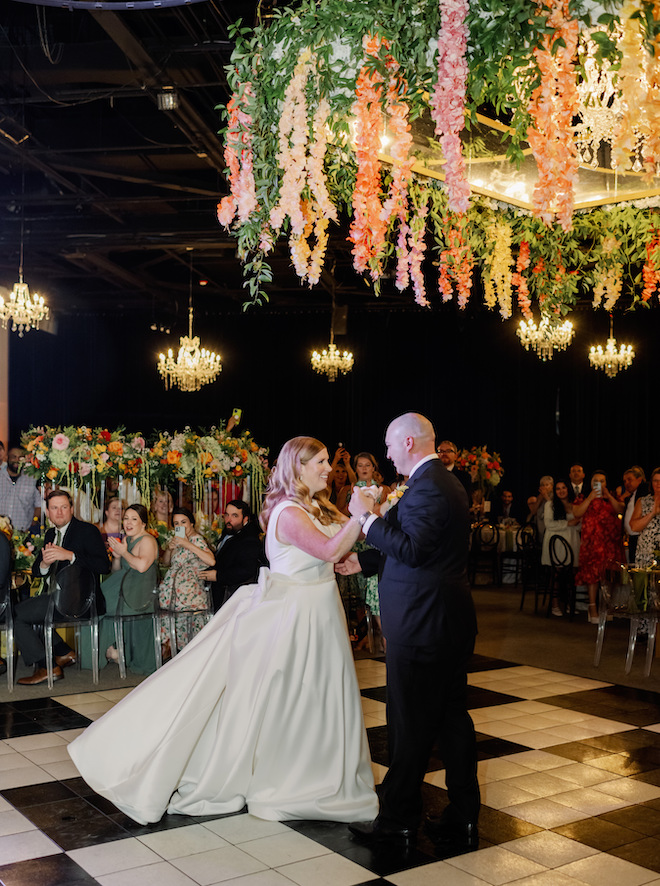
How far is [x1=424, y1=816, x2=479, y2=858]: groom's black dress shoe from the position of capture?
11.5 ft

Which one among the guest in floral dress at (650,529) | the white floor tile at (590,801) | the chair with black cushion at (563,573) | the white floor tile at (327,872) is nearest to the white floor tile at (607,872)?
the white floor tile at (590,801)

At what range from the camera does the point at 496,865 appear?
11.0ft

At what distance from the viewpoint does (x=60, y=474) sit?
7.46 m

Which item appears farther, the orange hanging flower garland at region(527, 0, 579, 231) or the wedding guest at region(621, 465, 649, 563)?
the wedding guest at region(621, 465, 649, 563)

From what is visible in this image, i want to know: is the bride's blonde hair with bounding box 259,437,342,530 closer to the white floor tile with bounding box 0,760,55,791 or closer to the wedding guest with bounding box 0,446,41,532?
the white floor tile with bounding box 0,760,55,791

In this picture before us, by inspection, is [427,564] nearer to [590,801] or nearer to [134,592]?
[590,801]

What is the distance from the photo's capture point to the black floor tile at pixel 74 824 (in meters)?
3.57

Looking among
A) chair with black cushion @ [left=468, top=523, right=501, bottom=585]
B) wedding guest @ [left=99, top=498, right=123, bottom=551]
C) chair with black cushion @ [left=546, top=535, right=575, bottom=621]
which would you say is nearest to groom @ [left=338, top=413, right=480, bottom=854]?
wedding guest @ [left=99, top=498, right=123, bottom=551]

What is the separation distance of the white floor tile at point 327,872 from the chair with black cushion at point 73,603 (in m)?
3.45

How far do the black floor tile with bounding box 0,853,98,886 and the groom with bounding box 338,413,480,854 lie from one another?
41.9 inches

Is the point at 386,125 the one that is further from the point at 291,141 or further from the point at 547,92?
the point at 547,92

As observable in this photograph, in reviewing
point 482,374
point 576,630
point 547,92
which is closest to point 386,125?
point 547,92

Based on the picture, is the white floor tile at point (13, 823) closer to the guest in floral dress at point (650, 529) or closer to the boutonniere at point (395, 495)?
the boutonniere at point (395, 495)

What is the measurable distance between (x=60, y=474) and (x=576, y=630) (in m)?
5.16
